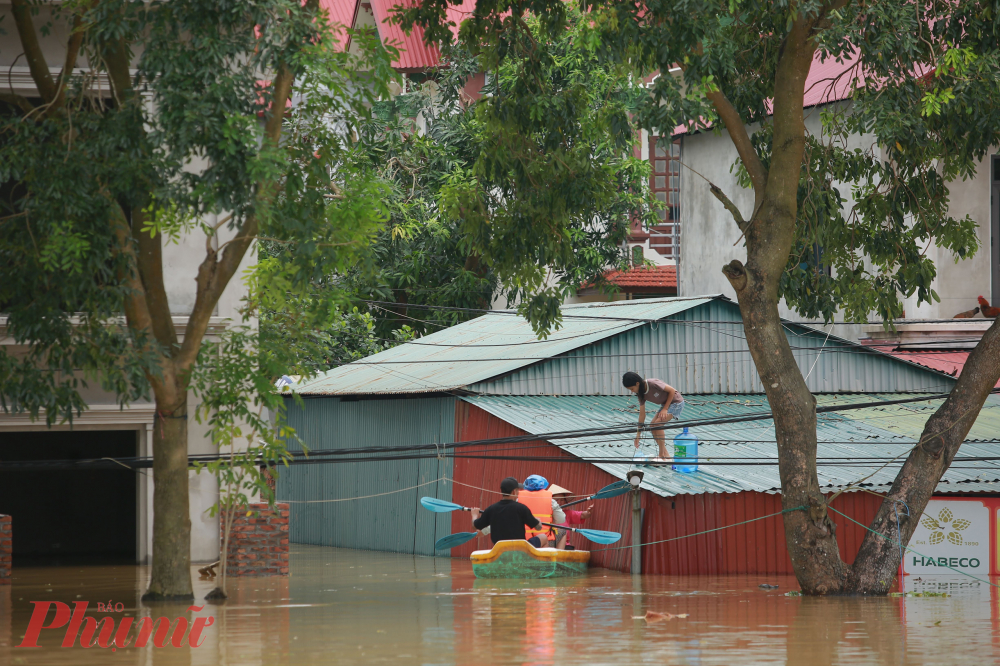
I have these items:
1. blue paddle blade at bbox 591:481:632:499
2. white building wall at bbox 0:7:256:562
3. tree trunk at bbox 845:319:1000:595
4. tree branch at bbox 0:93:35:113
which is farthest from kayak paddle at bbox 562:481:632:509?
tree branch at bbox 0:93:35:113

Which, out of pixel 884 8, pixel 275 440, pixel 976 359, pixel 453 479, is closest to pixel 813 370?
pixel 453 479

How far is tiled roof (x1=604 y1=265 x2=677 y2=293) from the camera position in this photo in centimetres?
3606

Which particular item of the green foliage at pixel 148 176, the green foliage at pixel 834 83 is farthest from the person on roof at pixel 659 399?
the green foliage at pixel 148 176

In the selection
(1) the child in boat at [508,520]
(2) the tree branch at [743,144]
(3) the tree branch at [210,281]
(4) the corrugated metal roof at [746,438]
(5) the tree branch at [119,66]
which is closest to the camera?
(5) the tree branch at [119,66]

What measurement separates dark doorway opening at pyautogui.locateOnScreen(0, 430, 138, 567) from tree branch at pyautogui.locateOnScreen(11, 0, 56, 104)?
11.2 meters

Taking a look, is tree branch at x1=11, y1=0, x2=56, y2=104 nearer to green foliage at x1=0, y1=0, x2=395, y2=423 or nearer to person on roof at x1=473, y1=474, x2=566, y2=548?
green foliage at x1=0, y1=0, x2=395, y2=423

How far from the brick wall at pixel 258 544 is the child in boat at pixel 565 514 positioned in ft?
13.3

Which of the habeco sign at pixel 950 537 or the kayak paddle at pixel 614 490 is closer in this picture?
the habeco sign at pixel 950 537

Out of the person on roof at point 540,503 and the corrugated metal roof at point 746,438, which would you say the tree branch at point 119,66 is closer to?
the person on roof at point 540,503

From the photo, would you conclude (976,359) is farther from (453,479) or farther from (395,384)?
(395,384)

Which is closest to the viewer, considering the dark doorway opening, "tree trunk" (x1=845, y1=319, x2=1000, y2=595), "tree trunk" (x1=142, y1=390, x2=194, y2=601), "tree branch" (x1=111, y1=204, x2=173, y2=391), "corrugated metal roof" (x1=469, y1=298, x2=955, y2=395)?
"tree branch" (x1=111, y1=204, x2=173, y2=391)

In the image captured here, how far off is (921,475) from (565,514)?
5.95m

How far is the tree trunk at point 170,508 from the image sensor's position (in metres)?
14.2

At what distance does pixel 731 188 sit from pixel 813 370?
245 inches
